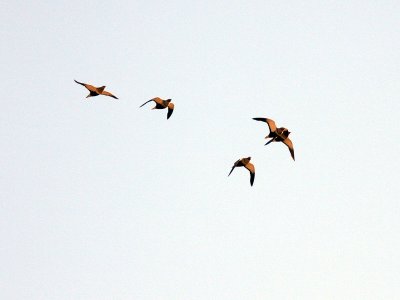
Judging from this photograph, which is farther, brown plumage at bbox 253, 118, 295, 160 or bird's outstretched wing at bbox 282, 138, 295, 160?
bird's outstretched wing at bbox 282, 138, 295, 160

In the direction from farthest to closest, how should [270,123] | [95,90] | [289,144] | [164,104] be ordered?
[164,104] → [289,144] → [95,90] → [270,123]

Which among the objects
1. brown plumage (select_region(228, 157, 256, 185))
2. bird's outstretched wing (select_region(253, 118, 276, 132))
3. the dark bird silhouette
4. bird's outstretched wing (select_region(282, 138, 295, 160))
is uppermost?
the dark bird silhouette

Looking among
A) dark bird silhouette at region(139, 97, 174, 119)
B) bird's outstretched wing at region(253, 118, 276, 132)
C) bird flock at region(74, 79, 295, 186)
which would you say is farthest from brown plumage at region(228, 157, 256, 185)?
dark bird silhouette at region(139, 97, 174, 119)

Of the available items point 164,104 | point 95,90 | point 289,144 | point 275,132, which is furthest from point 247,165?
point 95,90

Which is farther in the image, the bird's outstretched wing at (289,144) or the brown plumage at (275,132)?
the bird's outstretched wing at (289,144)

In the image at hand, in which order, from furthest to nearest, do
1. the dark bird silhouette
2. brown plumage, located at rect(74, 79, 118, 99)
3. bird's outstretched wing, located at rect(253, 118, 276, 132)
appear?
the dark bird silhouette
brown plumage, located at rect(74, 79, 118, 99)
bird's outstretched wing, located at rect(253, 118, 276, 132)

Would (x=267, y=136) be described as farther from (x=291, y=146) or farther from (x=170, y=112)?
(x=170, y=112)

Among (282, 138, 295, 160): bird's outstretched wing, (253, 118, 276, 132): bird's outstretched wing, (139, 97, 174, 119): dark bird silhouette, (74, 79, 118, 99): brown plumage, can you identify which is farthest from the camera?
(139, 97, 174, 119): dark bird silhouette

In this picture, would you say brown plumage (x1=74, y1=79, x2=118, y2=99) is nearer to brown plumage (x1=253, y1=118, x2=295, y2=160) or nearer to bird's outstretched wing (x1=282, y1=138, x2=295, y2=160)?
brown plumage (x1=253, y1=118, x2=295, y2=160)

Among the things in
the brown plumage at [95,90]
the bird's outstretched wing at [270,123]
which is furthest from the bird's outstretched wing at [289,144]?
the brown plumage at [95,90]

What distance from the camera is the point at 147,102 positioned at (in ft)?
159

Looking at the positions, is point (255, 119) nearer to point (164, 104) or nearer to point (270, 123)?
point (270, 123)

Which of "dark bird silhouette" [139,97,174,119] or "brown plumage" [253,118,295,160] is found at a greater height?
"dark bird silhouette" [139,97,174,119]

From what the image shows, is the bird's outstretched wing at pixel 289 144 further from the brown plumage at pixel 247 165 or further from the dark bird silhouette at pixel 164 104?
the dark bird silhouette at pixel 164 104
